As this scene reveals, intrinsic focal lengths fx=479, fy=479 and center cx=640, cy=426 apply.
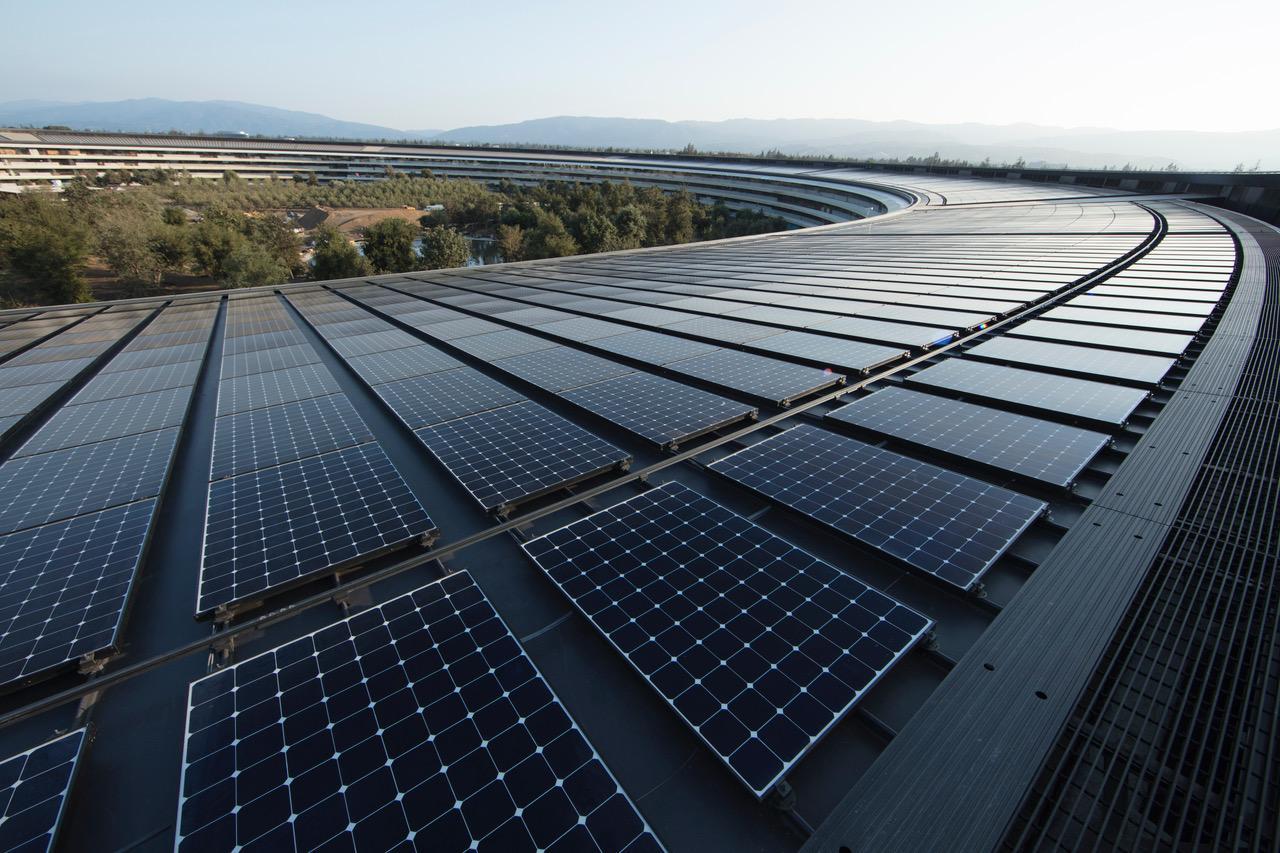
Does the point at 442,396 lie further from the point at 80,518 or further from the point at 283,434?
the point at 80,518

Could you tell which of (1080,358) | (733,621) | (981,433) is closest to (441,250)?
(1080,358)

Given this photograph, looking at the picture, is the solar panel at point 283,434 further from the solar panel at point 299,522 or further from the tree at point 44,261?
the tree at point 44,261

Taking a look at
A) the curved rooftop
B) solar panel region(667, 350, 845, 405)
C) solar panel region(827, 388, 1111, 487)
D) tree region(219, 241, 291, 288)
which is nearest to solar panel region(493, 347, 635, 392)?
the curved rooftop

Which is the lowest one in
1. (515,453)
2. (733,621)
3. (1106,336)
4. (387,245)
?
(387,245)

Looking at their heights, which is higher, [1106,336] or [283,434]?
[1106,336]

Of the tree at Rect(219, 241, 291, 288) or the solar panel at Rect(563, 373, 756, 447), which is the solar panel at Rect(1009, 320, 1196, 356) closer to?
the solar panel at Rect(563, 373, 756, 447)

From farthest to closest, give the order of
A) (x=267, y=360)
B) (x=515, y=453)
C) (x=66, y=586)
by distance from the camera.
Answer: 1. (x=267, y=360)
2. (x=515, y=453)
3. (x=66, y=586)

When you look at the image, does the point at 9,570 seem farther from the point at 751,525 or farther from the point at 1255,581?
the point at 1255,581
